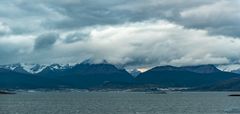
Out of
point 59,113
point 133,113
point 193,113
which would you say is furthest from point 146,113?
point 59,113

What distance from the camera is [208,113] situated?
6560 inches

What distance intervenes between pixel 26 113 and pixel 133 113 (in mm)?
37055

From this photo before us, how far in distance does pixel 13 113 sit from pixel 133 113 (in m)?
41.5

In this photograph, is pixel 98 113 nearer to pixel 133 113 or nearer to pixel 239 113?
pixel 133 113

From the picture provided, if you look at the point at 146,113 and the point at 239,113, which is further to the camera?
the point at 146,113

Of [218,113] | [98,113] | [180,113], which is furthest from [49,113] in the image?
[218,113]

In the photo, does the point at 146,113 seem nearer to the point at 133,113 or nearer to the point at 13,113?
the point at 133,113

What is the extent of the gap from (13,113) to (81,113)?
23476 millimetres

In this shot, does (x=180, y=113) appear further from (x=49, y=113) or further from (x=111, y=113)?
(x=49, y=113)

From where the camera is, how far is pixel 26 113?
547 feet

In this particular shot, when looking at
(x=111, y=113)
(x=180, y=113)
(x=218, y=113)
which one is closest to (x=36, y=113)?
(x=111, y=113)

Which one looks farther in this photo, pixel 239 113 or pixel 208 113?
pixel 208 113

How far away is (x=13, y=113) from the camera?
166m

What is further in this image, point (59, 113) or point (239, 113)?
point (59, 113)
